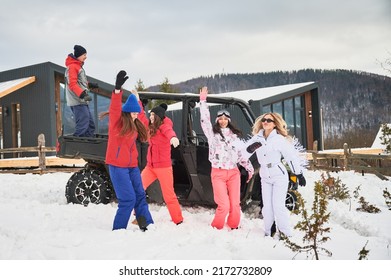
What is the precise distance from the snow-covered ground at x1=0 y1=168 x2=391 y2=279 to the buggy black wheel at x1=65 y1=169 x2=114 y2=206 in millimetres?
216

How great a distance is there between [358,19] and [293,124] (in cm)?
1396

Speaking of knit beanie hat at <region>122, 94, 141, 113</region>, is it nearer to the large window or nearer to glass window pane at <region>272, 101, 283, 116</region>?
glass window pane at <region>272, 101, 283, 116</region>

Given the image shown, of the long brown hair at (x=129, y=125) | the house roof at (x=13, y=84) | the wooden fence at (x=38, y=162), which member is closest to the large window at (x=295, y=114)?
the wooden fence at (x=38, y=162)

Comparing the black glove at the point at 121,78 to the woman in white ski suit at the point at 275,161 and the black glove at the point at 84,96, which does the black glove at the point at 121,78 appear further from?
the woman in white ski suit at the point at 275,161

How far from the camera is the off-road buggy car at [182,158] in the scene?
394 cm

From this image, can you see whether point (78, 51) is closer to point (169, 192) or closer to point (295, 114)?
point (169, 192)

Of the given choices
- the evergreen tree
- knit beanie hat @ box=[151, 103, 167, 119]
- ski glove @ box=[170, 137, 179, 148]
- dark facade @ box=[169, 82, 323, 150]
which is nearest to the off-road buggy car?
knit beanie hat @ box=[151, 103, 167, 119]

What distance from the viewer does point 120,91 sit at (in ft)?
10.3

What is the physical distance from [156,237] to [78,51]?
1.73 m

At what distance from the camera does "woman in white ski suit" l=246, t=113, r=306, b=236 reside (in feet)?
10.8

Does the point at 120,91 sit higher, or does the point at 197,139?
the point at 120,91

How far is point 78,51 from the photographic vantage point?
3174 mm
